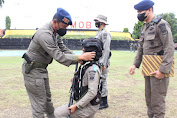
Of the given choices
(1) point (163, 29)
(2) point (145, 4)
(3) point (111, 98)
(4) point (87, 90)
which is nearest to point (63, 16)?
(4) point (87, 90)

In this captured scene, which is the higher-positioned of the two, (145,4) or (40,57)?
(145,4)

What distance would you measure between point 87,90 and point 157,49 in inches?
50.3

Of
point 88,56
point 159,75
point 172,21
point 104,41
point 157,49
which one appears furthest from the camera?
point 172,21

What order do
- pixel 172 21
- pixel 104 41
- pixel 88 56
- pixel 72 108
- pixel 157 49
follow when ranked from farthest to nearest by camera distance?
pixel 172 21 → pixel 104 41 → pixel 157 49 → pixel 88 56 → pixel 72 108

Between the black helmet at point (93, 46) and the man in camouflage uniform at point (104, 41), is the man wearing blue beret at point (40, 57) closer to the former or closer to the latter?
the black helmet at point (93, 46)

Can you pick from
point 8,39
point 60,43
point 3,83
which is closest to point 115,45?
point 8,39

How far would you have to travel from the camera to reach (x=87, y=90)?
2652 millimetres

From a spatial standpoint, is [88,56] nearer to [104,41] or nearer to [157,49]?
[157,49]

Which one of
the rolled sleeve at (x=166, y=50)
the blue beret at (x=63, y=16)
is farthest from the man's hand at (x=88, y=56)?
the rolled sleeve at (x=166, y=50)

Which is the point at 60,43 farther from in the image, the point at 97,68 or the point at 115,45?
the point at 115,45

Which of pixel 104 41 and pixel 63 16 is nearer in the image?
pixel 63 16

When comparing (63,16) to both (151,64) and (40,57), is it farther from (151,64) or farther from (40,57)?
(151,64)

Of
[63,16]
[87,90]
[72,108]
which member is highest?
[63,16]

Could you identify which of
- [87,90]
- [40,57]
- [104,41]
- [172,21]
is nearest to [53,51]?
[40,57]
